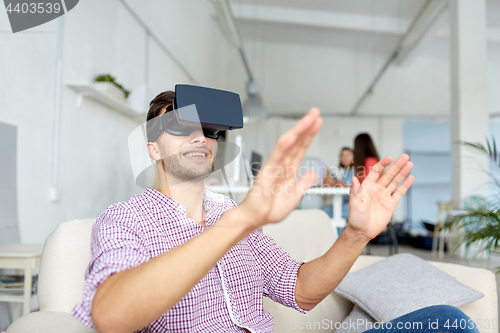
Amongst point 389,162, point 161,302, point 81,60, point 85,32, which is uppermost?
point 85,32

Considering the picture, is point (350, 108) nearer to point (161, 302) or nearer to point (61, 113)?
point (61, 113)

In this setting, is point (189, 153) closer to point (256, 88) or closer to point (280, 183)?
point (280, 183)

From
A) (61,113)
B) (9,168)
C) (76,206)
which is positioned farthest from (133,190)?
(9,168)

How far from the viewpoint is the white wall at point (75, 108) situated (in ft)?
7.25

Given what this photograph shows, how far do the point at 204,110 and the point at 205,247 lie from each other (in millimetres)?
287

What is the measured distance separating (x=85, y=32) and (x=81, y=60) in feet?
0.77

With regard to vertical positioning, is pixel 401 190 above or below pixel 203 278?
above

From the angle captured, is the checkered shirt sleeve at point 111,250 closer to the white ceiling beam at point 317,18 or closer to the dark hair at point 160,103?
the dark hair at point 160,103

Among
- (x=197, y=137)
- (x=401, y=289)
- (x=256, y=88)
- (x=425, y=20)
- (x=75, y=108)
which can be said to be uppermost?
(x=425, y=20)

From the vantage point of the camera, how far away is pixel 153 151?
0.90 metres

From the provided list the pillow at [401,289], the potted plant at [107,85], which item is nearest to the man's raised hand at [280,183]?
the pillow at [401,289]

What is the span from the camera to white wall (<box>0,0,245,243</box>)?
2.21m

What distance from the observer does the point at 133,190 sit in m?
4.03

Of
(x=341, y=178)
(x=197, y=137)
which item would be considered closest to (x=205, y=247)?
(x=197, y=137)
